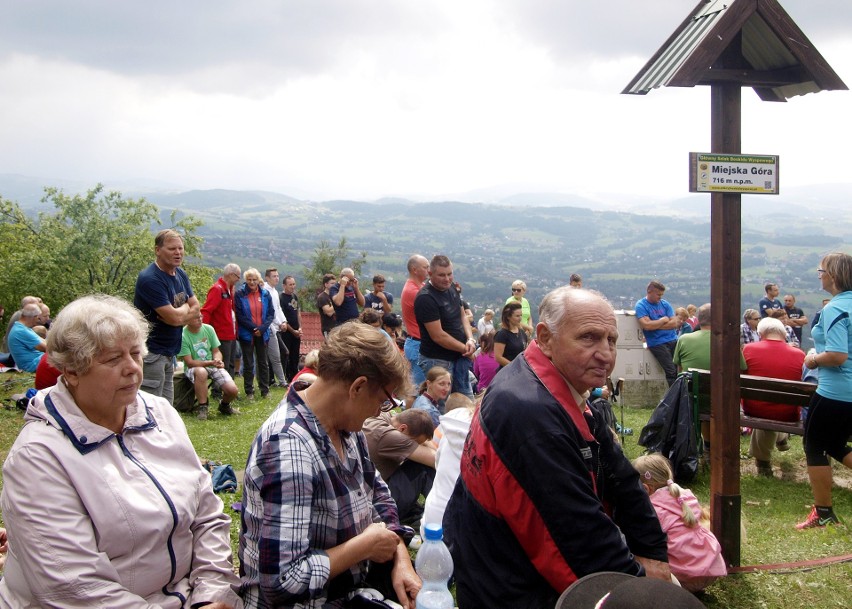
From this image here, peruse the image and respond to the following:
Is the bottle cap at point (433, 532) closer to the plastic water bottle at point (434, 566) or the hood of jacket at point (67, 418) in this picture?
the plastic water bottle at point (434, 566)

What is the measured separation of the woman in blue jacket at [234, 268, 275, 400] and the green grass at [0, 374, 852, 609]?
1.87ft

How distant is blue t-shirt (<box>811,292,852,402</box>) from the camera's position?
508 centimetres

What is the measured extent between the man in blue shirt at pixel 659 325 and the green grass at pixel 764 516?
3.99 feet

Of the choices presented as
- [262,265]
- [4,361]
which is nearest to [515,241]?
[262,265]

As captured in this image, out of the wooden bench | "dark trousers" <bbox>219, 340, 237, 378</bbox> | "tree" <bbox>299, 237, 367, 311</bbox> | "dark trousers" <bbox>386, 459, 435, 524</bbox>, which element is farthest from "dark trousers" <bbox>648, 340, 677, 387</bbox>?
"tree" <bbox>299, 237, 367, 311</bbox>

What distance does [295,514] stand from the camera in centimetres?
231

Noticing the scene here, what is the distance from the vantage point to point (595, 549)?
2.34 meters

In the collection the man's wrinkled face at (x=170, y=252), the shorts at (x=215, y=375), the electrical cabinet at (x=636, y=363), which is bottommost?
the electrical cabinet at (x=636, y=363)

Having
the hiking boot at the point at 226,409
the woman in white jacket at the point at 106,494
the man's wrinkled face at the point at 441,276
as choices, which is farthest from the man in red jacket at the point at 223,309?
the woman in white jacket at the point at 106,494

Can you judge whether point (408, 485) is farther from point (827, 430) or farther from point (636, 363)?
point (636, 363)

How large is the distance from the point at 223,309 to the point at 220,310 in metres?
0.04

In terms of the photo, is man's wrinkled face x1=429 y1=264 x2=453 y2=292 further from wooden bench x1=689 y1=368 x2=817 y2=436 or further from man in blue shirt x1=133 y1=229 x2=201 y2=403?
wooden bench x1=689 y1=368 x2=817 y2=436

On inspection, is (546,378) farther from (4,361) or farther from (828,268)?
(4,361)

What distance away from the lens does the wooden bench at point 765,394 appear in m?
6.62
